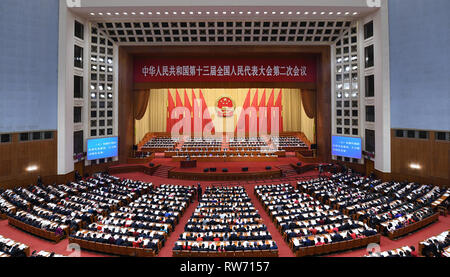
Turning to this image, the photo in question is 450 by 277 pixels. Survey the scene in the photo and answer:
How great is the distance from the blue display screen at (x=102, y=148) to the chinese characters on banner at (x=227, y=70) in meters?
6.38

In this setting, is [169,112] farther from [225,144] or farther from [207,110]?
[225,144]

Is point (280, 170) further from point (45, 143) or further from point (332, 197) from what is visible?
point (45, 143)

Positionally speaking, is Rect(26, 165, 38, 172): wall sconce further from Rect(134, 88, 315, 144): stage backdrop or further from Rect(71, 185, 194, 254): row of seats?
Rect(134, 88, 315, 144): stage backdrop

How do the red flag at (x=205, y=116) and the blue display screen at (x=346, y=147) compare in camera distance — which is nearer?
the blue display screen at (x=346, y=147)

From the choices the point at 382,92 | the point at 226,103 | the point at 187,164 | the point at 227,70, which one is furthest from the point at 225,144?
the point at 382,92

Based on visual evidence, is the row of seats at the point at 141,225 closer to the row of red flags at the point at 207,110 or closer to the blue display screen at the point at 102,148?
the blue display screen at the point at 102,148

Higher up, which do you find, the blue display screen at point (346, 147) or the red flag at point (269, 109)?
the red flag at point (269, 109)

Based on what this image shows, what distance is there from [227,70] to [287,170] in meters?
9.72

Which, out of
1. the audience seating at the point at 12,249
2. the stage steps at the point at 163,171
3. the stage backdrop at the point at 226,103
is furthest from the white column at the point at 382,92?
the audience seating at the point at 12,249

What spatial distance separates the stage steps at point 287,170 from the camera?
1905 cm

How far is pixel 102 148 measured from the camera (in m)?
19.2

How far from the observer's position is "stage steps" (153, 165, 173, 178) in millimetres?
18878

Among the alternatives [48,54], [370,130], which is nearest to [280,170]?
[370,130]

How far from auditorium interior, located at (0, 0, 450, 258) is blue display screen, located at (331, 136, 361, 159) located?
0.09m
